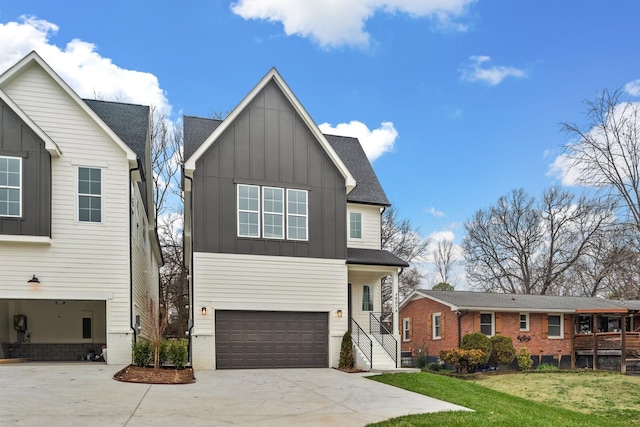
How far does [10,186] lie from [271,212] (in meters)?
7.29

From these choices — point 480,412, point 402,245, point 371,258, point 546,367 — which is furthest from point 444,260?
point 480,412

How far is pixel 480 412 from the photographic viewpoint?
427 inches

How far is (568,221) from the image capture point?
40.5m

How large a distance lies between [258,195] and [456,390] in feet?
26.9

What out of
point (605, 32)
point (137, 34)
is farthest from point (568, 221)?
point (137, 34)

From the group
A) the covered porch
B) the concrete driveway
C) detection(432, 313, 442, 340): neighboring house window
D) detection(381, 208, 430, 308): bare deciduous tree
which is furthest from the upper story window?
detection(381, 208, 430, 308): bare deciduous tree

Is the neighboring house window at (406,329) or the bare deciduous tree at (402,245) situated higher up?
the bare deciduous tree at (402,245)

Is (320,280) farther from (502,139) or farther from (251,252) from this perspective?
(502,139)

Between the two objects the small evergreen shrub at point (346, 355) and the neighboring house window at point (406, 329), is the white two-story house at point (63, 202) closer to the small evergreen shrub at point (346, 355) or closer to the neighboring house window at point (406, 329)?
the small evergreen shrub at point (346, 355)

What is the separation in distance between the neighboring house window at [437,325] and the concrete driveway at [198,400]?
43.5ft

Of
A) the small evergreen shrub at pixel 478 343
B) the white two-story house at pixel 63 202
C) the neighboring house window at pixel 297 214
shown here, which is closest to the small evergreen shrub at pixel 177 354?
the white two-story house at pixel 63 202

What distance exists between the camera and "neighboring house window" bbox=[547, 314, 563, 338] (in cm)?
2792

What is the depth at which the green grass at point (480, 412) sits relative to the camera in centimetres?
966

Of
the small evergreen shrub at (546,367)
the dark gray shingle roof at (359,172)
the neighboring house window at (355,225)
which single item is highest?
the dark gray shingle roof at (359,172)
